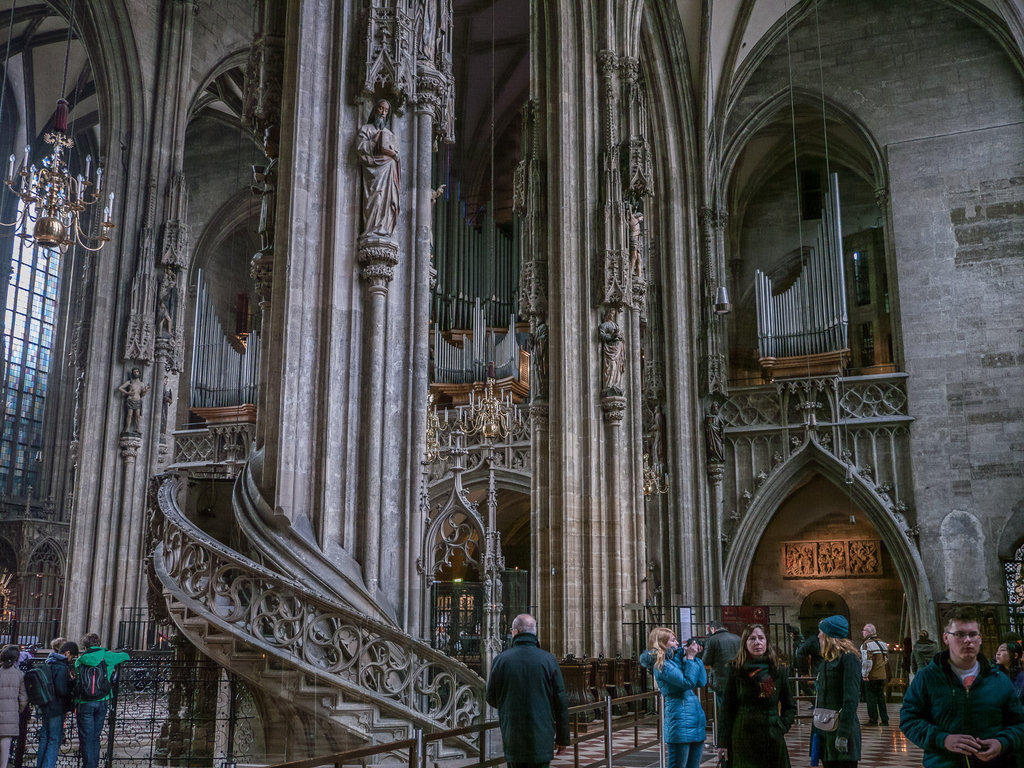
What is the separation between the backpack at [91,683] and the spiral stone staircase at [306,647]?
1.62 meters

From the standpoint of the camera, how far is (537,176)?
15.9m

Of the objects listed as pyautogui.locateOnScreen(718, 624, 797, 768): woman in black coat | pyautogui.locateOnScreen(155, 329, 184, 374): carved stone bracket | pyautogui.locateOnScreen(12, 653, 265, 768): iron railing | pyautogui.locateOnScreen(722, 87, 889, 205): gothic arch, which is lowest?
pyautogui.locateOnScreen(12, 653, 265, 768): iron railing

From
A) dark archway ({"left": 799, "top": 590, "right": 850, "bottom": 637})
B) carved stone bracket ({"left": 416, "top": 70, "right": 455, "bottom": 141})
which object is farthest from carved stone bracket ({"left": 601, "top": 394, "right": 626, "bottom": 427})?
dark archway ({"left": 799, "top": 590, "right": 850, "bottom": 637})

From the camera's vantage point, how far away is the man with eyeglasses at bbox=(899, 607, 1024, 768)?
353 centimetres

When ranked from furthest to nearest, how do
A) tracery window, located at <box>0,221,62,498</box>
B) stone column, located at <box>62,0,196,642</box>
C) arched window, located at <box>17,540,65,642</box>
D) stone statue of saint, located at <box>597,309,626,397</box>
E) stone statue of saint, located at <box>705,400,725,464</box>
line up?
tracery window, located at <box>0,221,62,498</box> < arched window, located at <box>17,540,65,642</box> < stone statue of saint, located at <box>705,400,725,464</box> < stone column, located at <box>62,0,196,642</box> < stone statue of saint, located at <box>597,309,626,397</box>

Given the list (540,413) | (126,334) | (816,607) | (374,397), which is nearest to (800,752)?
(374,397)

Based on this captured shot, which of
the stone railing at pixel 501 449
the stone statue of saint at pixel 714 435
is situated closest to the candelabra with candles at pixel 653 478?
the stone statue of saint at pixel 714 435

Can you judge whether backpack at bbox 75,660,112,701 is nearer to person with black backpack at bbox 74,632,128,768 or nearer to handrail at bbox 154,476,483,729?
person with black backpack at bbox 74,632,128,768

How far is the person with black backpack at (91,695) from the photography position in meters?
8.02

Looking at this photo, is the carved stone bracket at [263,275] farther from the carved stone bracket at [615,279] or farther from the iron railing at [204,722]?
the carved stone bracket at [615,279]

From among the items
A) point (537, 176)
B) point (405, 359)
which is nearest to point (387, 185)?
point (405, 359)

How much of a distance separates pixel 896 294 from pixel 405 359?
1804cm

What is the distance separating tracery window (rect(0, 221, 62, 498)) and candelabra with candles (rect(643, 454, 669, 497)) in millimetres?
17051

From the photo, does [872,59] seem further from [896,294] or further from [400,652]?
[400,652]
